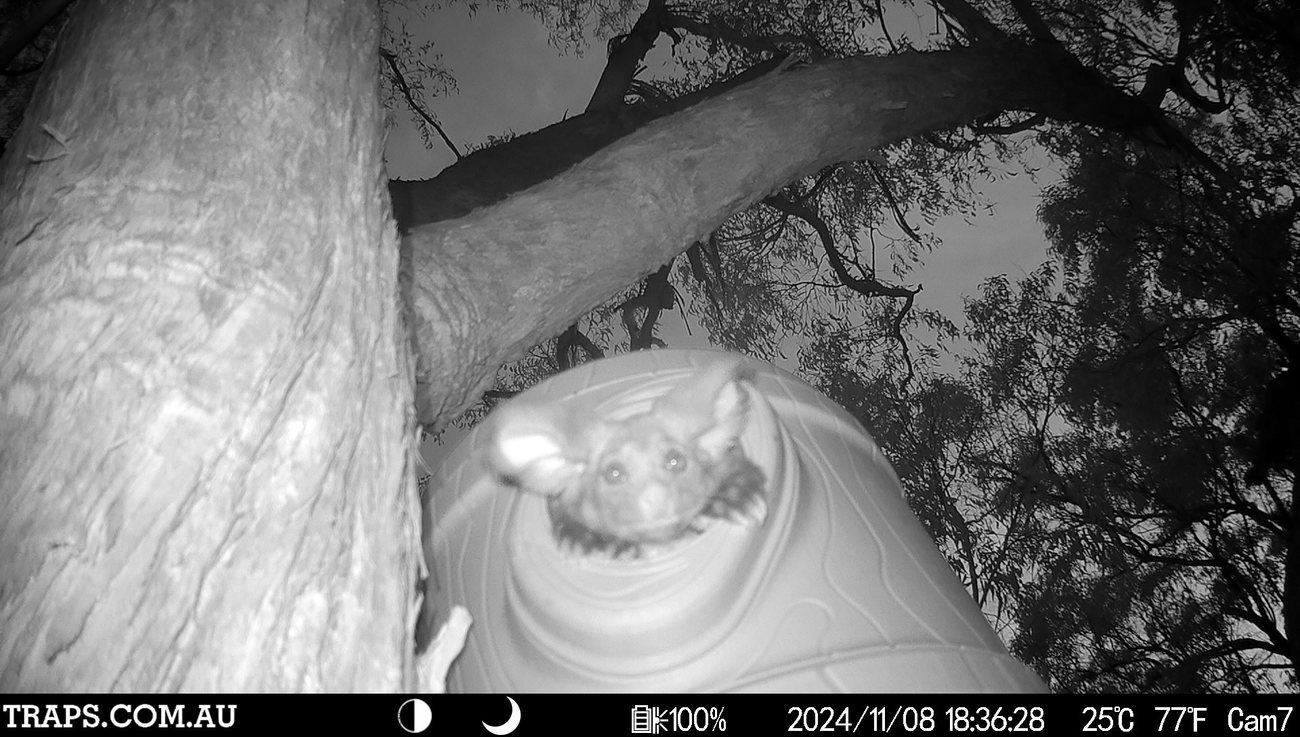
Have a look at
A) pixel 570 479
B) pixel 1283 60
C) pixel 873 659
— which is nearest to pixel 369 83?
pixel 570 479

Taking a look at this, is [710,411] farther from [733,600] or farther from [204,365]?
[204,365]

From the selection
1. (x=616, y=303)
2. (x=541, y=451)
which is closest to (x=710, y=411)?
(x=541, y=451)

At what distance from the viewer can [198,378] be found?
69 cm

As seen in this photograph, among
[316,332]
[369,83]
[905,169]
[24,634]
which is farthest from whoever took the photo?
[905,169]

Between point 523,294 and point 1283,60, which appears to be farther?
point 1283,60

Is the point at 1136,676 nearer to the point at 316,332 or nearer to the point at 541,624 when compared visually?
the point at 541,624

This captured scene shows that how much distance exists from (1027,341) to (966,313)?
51cm

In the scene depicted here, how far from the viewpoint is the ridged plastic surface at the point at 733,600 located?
3.53 feet

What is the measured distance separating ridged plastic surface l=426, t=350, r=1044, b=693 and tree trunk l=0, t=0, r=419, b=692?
1.39 ft

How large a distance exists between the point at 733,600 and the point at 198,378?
28.8 inches

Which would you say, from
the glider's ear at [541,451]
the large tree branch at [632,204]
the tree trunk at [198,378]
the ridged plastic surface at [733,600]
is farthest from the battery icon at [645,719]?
the large tree branch at [632,204]

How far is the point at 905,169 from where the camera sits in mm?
4980

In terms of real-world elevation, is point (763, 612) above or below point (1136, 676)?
below

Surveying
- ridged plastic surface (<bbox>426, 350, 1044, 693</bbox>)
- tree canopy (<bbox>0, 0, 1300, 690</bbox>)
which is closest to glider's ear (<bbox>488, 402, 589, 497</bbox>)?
ridged plastic surface (<bbox>426, 350, 1044, 693</bbox>)
